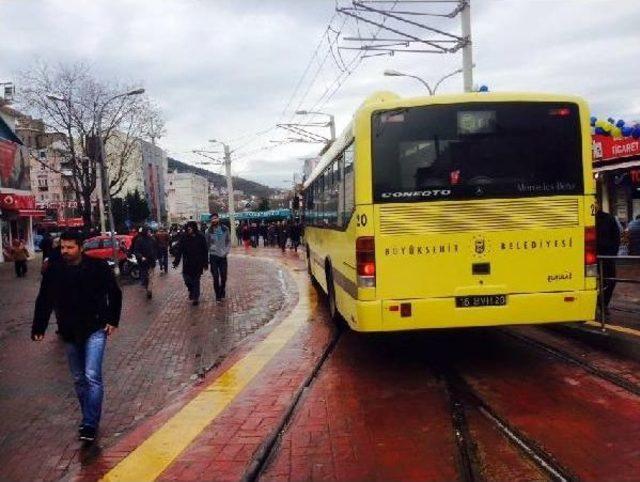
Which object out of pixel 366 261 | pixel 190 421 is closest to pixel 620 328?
pixel 366 261

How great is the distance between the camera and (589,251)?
255 inches

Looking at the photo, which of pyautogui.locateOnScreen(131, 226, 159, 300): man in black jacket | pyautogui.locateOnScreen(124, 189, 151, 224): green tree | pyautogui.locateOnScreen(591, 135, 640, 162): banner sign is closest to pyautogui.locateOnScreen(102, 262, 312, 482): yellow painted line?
pyautogui.locateOnScreen(131, 226, 159, 300): man in black jacket

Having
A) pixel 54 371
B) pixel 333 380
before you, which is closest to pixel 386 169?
pixel 333 380

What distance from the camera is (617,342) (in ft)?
23.0

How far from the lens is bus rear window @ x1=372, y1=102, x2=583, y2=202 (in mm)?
6383

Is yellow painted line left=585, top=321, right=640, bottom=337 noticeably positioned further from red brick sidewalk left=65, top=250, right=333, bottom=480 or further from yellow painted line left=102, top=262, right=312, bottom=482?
yellow painted line left=102, top=262, right=312, bottom=482

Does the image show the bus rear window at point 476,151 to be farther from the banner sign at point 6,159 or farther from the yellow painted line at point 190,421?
the banner sign at point 6,159

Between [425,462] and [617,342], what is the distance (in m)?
3.77

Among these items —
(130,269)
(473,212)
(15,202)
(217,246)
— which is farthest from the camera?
(15,202)

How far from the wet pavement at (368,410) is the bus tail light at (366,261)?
1.04 m

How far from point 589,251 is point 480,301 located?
121cm

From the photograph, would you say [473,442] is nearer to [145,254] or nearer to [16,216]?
[145,254]

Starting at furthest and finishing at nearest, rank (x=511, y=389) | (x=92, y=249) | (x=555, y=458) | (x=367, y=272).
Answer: (x=92, y=249) → (x=367, y=272) → (x=511, y=389) → (x=555, y=458)

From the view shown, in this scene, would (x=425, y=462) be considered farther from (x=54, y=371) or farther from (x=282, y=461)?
(x=54, y=371)
